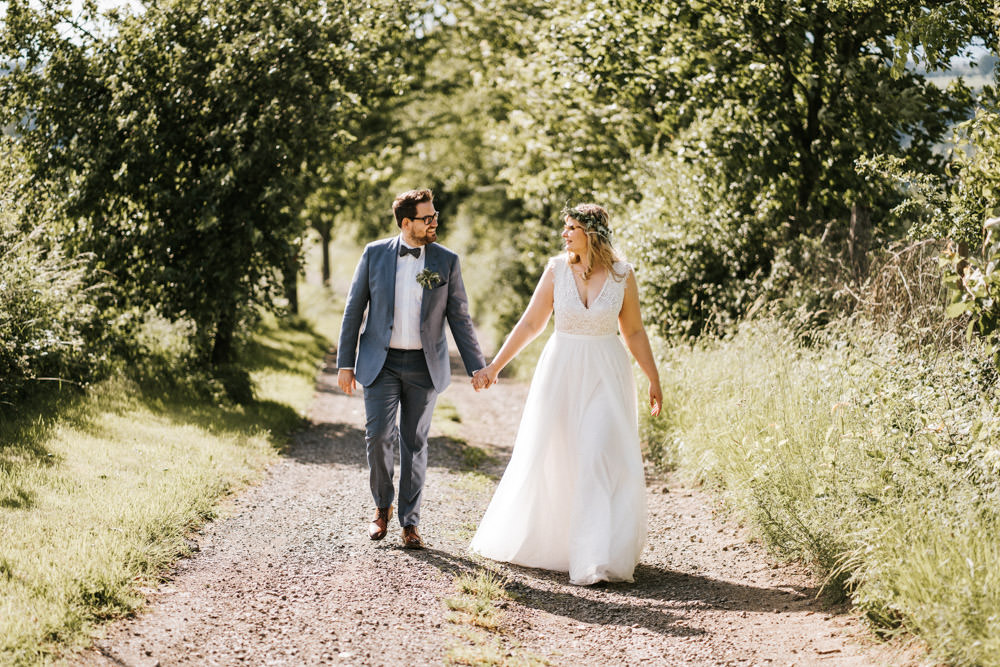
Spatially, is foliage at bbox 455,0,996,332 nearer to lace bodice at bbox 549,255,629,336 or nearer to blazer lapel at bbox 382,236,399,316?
lace bodice at bbox 549,255,629,336

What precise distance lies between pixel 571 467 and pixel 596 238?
158cm

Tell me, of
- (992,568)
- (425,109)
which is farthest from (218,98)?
(425,109)

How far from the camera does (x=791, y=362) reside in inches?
355

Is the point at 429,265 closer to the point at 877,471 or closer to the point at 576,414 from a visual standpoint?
the point at 576,414

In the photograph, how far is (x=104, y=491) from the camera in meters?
7.17

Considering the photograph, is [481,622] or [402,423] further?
[402,423]

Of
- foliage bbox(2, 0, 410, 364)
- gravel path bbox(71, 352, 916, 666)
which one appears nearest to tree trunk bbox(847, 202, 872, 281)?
gravel path bbox(71, 352, 916, 666)

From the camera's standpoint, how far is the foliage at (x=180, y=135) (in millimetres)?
11961

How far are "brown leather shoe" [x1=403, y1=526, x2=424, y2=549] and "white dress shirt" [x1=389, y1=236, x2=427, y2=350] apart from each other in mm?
1290

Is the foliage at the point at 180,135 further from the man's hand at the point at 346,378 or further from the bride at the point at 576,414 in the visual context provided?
the bride at the point at 576,414

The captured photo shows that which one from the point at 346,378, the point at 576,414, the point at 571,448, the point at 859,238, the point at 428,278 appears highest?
the point at 859,238

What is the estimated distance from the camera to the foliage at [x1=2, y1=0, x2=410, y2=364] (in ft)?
39.2

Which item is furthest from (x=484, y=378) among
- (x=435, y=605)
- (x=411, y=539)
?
(x=435, y=605)

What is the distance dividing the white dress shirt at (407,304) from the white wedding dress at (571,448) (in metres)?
0.93
